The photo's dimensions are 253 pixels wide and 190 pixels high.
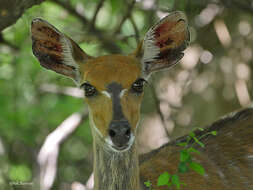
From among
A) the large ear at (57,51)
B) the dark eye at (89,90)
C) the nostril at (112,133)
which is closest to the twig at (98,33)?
the large ear at (57,51)

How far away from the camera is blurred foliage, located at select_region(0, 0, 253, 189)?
22.6ft

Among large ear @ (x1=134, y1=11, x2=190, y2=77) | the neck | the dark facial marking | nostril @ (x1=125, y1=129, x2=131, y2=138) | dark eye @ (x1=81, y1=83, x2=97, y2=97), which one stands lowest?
the neck

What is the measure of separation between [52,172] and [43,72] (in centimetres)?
182

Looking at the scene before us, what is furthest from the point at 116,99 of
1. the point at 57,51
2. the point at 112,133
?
the point at 57,51

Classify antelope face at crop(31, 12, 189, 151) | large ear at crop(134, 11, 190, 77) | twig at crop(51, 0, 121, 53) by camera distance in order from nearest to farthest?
antelope face at crop(31, 12, 189, 151)
large ear at crop(134, 11, 190, 77)
twig at crop(51, 0, 121, 53)

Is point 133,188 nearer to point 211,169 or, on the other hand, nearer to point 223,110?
point 211,169

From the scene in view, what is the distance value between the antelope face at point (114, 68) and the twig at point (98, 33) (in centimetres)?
190

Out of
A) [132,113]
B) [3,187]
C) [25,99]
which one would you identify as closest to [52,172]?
[3,187]

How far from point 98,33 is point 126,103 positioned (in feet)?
9.09

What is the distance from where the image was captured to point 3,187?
6277 mm

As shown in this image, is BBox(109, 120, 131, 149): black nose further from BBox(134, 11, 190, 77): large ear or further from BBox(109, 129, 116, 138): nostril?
BBox(134, 11, 190, 77): large ear

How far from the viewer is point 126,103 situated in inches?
159

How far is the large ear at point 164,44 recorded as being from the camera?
4.41 metres

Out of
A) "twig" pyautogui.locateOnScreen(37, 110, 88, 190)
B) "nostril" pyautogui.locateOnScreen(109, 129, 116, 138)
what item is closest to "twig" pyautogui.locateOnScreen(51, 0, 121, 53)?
"twig" pyautogui.locateOnScreen(37, 110, 88, 190)
